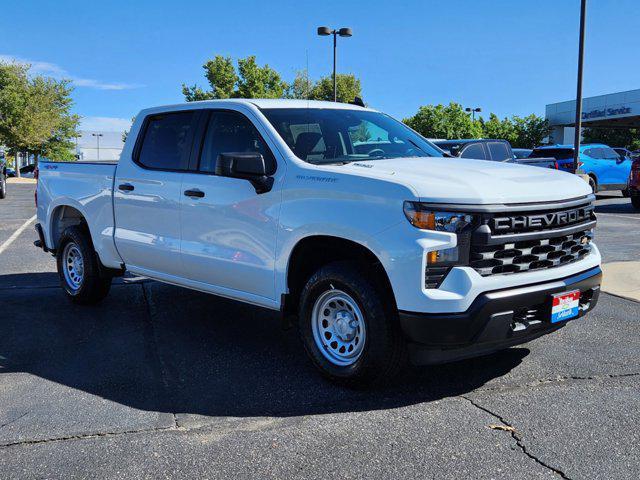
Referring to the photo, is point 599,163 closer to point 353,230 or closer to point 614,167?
point 614,167

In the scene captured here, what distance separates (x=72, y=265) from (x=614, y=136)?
198 ft

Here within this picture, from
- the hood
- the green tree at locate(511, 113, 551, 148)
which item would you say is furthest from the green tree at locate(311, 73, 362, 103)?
the hood

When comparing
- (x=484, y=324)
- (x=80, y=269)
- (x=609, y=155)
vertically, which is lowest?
(x=80, y=269)

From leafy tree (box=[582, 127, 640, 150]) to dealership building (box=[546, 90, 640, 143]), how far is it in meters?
0.54

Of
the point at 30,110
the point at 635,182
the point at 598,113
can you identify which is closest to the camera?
the point at 635,182

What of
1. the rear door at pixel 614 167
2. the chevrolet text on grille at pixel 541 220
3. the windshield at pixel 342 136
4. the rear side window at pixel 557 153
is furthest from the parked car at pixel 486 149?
the rear door at pixel 614 167

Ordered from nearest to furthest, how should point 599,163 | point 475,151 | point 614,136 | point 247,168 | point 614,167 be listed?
point 247,168 < point 475,151 < point 599,163 < point 614,167 < point 614,136

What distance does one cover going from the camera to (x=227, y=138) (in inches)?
207

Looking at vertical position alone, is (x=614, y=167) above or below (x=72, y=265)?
above

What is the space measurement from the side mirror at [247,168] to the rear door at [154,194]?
0.90 metres

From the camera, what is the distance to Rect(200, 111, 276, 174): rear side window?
5043 millimetres

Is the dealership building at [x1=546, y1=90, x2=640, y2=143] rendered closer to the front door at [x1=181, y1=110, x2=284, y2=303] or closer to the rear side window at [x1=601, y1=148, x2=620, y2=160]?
the rear side window at [x1=601, y1=148, x2=620, y2=160]

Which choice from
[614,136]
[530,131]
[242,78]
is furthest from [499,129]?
[242,78]

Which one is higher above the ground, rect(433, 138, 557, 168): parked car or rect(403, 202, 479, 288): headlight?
rect(433, 138, 557, 168): parked car
